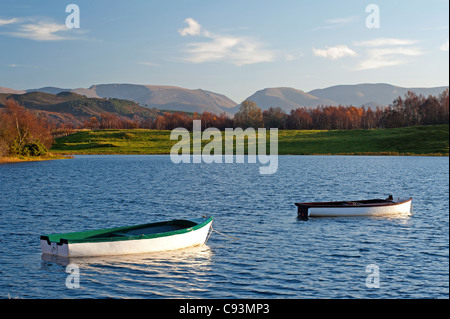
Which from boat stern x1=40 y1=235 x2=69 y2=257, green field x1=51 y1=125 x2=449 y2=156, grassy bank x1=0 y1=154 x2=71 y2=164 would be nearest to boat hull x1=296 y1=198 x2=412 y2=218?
boat stern x1=40 y1=235 x2=69 y2=257

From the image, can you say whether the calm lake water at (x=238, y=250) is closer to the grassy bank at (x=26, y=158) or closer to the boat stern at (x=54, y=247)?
the boat stern at (x=54, y=247)

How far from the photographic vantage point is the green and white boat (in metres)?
29.9

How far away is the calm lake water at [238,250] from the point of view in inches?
998

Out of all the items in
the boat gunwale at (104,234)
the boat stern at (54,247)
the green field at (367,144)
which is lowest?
the boat stern at (54,247)

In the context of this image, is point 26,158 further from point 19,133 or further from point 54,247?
point 54,247

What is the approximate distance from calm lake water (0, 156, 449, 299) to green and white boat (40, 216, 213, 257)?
0.66 meters

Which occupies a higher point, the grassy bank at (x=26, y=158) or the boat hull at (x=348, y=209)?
the grassy bank at (x=26, y=158)

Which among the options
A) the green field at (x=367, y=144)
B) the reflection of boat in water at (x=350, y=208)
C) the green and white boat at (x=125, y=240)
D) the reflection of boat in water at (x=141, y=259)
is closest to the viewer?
the reflection of boat in water at (x=141, y=259)

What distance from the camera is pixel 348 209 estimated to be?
154 ft

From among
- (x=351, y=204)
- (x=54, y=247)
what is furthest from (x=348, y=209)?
(x=54, y=247)

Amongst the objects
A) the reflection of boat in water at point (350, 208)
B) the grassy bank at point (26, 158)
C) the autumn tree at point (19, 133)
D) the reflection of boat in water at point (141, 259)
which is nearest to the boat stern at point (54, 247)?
the reflection of boat in water at point (141, 259)

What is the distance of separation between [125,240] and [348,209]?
79.3 ft

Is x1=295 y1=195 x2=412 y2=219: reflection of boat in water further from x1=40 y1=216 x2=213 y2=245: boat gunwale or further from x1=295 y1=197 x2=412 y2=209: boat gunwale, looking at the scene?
x1=40 y1=216 x2=213 y2=245: boat gunwale
